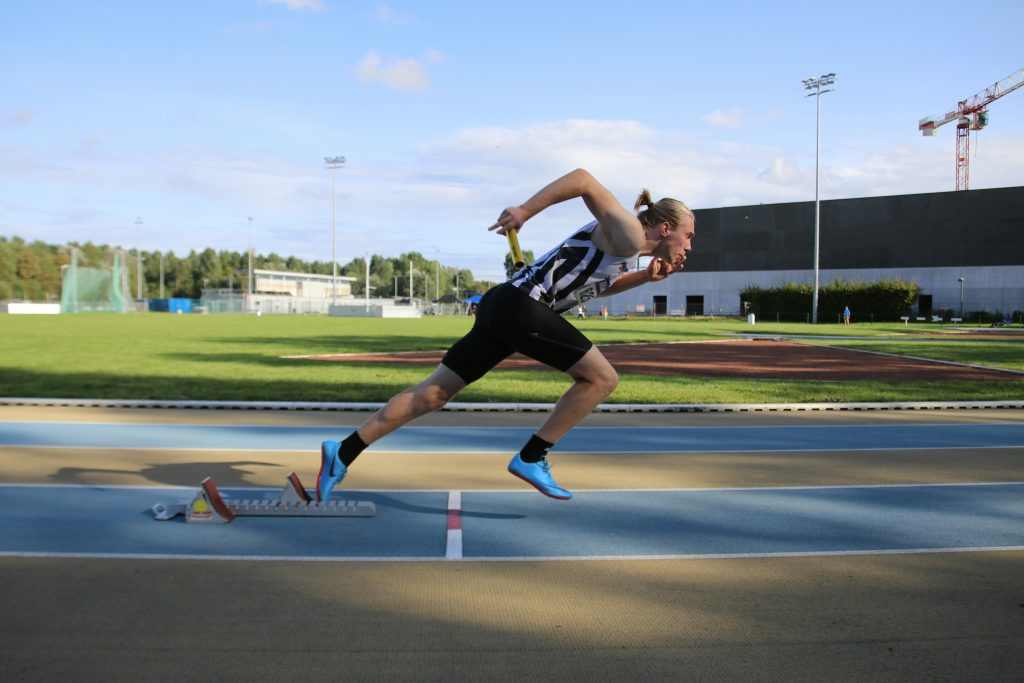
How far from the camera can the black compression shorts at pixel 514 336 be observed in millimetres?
4590

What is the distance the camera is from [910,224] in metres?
66.9

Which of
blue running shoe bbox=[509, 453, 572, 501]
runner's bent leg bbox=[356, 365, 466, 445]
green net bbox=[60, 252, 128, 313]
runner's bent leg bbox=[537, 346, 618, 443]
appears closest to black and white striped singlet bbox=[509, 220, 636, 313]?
runner's bent leg bbox=[537, 346, 618, 443]

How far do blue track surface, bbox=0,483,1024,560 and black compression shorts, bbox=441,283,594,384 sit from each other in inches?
41.4

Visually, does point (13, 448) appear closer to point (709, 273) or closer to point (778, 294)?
point (778, 294)

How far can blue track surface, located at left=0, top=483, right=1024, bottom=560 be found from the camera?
4559mm

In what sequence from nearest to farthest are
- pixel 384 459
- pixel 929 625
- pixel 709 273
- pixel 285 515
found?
pixel 929 625 → pixel 285 515 → pixel 384 459 → pixel 709 273

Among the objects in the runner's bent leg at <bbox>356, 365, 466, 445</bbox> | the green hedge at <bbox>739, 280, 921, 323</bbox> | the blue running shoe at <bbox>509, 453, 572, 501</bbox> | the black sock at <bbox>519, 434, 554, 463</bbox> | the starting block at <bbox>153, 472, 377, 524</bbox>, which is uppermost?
the green hedge at <bbox>739, 280, 921, 323</bbox>

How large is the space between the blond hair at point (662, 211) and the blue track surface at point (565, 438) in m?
3.62

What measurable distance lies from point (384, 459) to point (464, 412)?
11.7 feet

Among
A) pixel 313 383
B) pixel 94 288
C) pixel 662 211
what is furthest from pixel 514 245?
pixel 94 288

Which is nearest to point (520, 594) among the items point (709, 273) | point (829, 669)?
point (829, 669)

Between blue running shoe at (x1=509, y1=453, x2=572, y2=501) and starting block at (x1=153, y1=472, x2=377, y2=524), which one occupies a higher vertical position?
blue running shoe at (x1=509, y1=453, x2=572, y2=501)

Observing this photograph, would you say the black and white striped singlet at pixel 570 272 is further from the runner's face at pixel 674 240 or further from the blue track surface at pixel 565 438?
the blue track surface at pixel 565 438

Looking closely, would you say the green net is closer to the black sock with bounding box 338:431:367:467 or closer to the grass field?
the grass field
